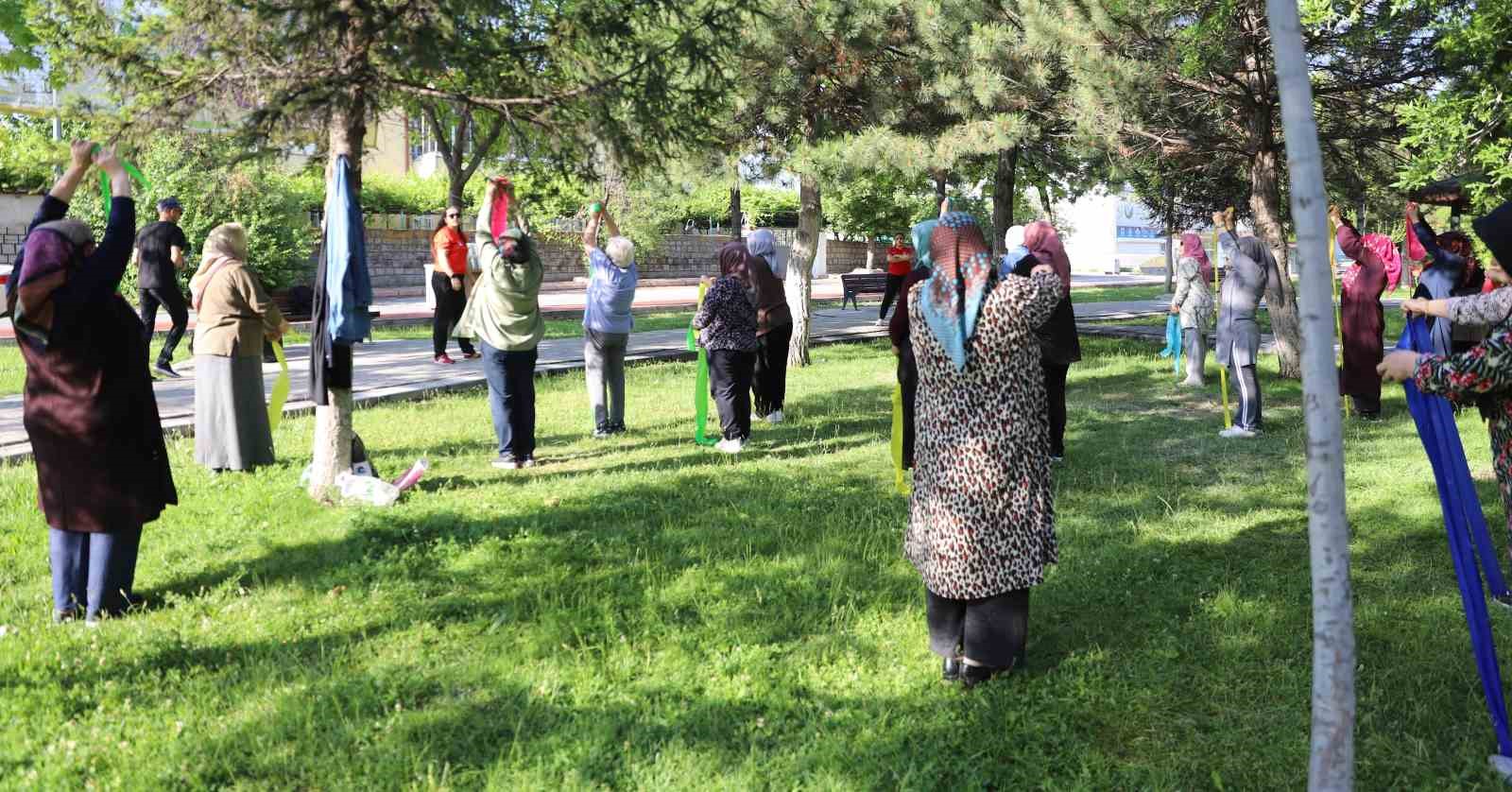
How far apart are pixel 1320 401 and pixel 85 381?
15.2 feet

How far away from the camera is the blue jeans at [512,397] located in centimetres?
807

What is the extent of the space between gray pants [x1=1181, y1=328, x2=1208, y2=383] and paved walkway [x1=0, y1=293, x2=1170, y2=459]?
257 inches

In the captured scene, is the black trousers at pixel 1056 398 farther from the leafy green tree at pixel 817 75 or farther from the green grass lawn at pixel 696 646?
the leafy green tree at pixel 817 75

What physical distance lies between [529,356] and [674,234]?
3463cm

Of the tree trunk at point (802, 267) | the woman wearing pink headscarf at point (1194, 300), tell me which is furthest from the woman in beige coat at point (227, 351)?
the woman wearing pink headscarf at point (1194, 300)

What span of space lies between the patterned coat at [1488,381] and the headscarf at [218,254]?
7225 millimetres

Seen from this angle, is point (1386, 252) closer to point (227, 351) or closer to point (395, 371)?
point (227, 351)

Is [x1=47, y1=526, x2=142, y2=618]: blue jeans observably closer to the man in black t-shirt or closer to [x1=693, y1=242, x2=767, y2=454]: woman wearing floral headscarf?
[x1=693, y1=242, x2=767, y2=454]: woman wearing floral headscarf

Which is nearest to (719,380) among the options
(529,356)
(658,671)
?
(529,356)

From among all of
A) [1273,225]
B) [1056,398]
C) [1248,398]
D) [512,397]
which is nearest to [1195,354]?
[1273,225]

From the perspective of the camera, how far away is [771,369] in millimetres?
10234

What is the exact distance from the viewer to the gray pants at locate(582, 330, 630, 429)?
371 inches

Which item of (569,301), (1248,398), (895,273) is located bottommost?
(1248,398)

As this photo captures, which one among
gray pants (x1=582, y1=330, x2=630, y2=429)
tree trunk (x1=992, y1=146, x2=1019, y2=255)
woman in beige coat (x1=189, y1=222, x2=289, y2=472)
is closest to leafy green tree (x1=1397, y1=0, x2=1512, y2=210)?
gray pants (x1=582, y1=330, x2=630, y2=429)
